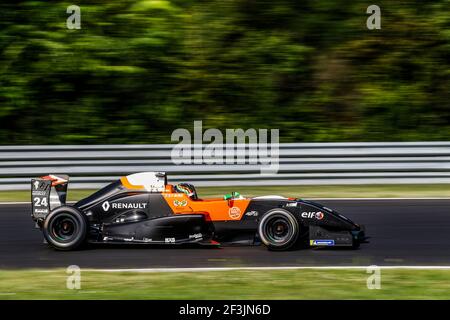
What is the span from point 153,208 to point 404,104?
884 cm

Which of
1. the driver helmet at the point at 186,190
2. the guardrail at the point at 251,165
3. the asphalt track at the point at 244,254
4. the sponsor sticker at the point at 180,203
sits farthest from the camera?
the guardrail at the point at 251,165

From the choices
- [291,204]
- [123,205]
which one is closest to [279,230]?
[291,204]

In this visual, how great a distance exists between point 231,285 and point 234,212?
71.5 inches

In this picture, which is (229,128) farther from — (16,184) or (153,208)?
(153,208)

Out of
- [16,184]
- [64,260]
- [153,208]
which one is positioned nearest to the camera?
[64,260]

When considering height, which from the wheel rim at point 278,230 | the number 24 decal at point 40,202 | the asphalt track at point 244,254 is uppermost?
the number 24 decal at point 40,202

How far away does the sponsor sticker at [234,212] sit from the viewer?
8.80 metres

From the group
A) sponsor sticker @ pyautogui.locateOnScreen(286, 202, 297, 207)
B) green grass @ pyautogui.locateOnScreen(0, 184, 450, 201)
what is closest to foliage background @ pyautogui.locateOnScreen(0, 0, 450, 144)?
green grass @ pyautogui.locateOnScreen(0, 184, 450, 201)

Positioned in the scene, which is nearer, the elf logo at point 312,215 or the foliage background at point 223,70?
the elf logo at point 312,215

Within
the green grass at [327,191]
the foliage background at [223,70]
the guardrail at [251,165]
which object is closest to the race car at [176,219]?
the green grass at [327,191]

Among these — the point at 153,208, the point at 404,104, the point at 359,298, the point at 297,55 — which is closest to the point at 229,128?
the point at 297,55

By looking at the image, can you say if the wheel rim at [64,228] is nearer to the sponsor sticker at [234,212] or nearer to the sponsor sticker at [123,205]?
the sponsor sticker at [123,205]

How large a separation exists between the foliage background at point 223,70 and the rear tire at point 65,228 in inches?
258
